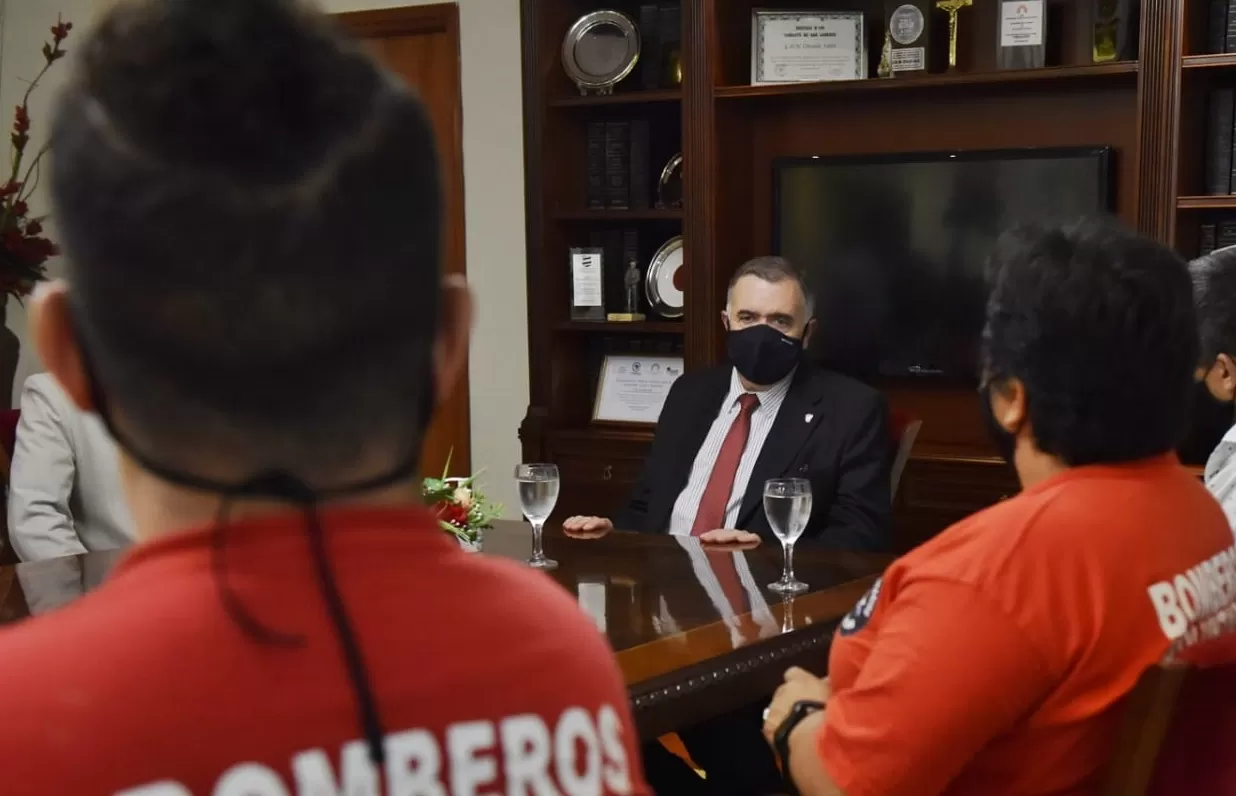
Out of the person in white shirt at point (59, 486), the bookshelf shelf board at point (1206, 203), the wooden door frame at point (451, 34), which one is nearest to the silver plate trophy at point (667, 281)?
the wooden door frame at point (451, 34)

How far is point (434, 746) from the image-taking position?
631 mm

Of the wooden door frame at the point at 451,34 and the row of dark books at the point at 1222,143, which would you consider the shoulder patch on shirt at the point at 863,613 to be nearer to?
the row of dark books at the point at 1222,143

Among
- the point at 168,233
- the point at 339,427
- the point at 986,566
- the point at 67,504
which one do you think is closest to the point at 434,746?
the point at 339,427

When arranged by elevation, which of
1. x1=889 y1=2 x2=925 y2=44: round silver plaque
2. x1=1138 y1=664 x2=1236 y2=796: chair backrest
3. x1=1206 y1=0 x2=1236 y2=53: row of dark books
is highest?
x1=889 y1=2 x2=925 y2=44: round silver plaque

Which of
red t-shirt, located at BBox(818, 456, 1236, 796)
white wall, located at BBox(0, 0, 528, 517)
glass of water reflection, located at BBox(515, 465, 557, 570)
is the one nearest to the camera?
red t-shirt, located at BBox(818, 456, 1236, 796)

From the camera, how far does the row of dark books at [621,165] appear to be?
14.5ft

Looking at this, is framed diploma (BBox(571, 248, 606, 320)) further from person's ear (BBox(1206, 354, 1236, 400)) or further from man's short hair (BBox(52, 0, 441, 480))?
man's short hair (BBox(52, 0, 441, 480))

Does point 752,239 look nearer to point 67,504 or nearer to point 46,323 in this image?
point 67,504

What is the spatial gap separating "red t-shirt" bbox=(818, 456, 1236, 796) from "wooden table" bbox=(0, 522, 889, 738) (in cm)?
44

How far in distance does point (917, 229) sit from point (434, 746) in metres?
3.69

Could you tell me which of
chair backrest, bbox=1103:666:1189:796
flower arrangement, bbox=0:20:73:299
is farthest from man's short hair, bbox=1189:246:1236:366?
flower arrangement, bbox=0:20:73:299

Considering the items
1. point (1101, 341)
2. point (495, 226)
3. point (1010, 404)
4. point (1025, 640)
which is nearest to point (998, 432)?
point (1010, 404)

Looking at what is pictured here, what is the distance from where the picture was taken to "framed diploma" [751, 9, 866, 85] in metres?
4.08

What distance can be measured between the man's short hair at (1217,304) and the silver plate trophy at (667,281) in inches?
90.2
